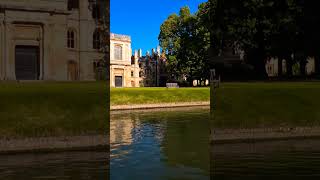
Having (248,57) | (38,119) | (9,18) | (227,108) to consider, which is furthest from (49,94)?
(248,57)

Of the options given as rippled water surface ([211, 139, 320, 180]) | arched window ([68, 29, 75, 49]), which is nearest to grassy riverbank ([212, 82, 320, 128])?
rippled water surface ([211, 139, 320, 180])

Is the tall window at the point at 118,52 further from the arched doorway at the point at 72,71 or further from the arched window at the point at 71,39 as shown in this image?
the arched doorway at the point at 72,71

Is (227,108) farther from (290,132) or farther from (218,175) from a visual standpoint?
(218,175)

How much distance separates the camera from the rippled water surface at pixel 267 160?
13922mm

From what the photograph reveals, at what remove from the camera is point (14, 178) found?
13.1 metres

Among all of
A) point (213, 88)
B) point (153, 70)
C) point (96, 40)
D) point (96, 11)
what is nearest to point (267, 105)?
point (213, 88)

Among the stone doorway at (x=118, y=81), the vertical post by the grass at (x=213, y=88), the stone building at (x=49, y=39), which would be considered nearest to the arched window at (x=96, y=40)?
the stone building at (x=49, y=39)

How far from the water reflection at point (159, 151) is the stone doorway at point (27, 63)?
4.91 metres

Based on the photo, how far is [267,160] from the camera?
16.4 metres

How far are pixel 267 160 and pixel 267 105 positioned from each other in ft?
27.9

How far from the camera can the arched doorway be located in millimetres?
18703

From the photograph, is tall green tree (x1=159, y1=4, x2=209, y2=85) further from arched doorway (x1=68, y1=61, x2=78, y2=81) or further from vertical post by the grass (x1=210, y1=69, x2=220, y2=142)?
arched doorway (x1=68, y1=61, x2=78, y2=81)

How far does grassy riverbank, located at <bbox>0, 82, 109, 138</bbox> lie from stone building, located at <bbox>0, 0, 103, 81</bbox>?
1.68 feet

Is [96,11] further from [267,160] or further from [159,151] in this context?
[267,160]
